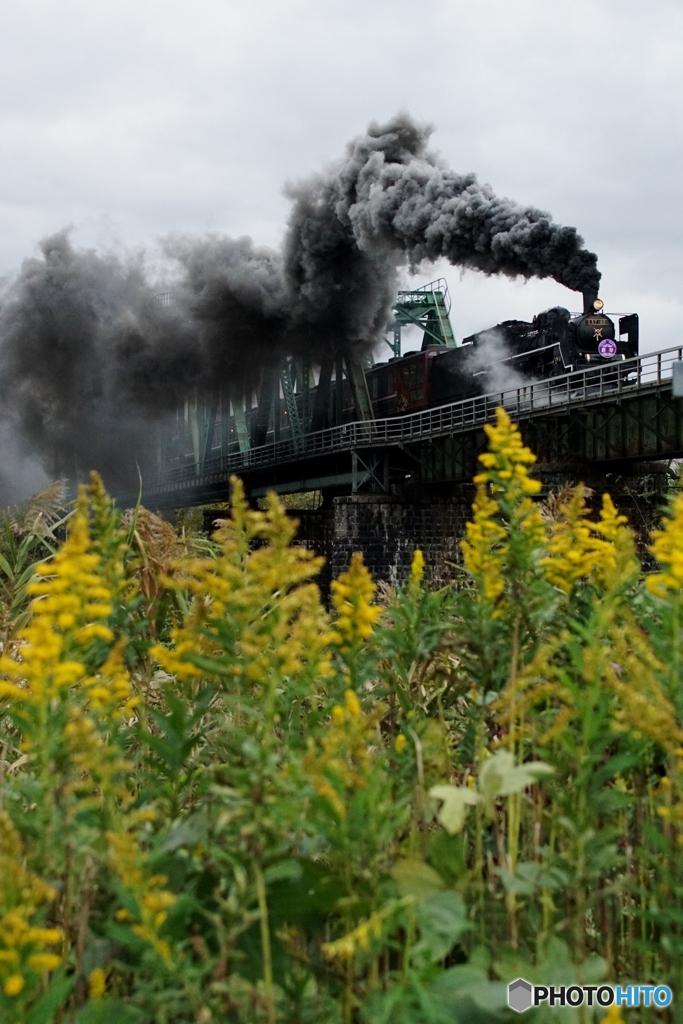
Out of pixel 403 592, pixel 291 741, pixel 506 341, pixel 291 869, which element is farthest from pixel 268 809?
pixel 506 341

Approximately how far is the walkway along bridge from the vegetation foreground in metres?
11.3

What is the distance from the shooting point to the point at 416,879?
1.67m

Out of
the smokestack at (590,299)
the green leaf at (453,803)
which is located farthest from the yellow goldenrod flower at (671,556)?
the smokestack at (590,299)

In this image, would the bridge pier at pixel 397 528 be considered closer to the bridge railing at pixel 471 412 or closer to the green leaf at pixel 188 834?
the bridge railing at pixel 471 412

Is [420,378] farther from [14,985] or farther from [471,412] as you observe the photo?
[14,985]

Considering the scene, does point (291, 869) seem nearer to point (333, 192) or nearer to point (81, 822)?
point (81, 822)

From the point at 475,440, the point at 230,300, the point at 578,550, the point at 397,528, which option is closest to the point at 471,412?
the point at 475,440

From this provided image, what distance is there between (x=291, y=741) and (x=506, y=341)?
24388mm

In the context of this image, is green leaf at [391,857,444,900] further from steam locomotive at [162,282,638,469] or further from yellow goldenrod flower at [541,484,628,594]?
steam locomotive at [162,282,638,469]

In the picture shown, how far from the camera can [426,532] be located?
3030 cm

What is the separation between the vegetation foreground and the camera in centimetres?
144

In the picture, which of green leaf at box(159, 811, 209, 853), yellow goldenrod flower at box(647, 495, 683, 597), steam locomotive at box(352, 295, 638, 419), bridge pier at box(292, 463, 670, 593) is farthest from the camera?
bridge pier at box(292, 463, 670, 593)

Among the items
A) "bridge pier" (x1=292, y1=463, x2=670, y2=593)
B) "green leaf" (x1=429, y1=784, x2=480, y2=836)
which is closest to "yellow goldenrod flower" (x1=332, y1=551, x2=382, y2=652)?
"green leaf" (x1=429, y1=784, x2=480, y2=836)

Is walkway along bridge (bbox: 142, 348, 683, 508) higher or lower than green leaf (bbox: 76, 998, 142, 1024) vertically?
higher
